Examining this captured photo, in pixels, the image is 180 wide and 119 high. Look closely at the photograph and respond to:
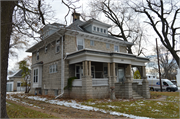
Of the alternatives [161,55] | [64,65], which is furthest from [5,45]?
[161,55]

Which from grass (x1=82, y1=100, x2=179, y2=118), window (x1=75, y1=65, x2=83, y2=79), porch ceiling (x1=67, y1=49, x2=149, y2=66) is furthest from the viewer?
window (x1=75, y1=65, x2=83, y2=79)

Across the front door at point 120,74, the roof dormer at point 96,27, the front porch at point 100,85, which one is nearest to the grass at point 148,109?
the front porch at point 100,85

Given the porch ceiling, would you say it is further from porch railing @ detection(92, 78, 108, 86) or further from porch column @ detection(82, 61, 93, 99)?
porch railing @ detection(92, 78, 108, 86)

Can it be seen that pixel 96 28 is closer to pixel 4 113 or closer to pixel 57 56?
pixel 57 56

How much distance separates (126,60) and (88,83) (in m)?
5.49

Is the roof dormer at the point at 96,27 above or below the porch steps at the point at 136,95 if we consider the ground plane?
above

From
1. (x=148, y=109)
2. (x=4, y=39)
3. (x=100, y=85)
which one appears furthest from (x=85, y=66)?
(x=4, y=39)

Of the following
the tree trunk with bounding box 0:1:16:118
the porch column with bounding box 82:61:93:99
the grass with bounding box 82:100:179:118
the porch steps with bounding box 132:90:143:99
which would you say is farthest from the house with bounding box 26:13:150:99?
the tree trunk with bounding box 0:1:16:118

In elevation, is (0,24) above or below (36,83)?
above

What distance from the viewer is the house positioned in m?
14.1

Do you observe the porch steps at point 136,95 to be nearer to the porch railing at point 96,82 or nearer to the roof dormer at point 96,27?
the porch railing at point 96,82

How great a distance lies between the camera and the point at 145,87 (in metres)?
15.3

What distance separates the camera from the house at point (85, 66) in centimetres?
1413

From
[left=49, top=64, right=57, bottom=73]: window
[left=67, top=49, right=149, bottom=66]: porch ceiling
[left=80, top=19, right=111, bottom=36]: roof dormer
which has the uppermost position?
[left=80, top=19, right=111, bottom=36]: roof dormer
